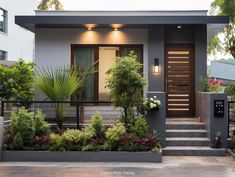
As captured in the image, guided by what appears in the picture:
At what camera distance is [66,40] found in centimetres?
1321

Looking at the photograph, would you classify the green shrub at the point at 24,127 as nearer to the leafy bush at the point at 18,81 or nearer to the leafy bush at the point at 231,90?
the leafy bush at the point at 18,81

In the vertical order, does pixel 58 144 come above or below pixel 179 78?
below

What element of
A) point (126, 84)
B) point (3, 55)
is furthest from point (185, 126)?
point (3, 55)

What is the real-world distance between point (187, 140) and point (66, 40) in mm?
5295

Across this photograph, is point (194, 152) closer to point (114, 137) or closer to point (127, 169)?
point (114, 137)

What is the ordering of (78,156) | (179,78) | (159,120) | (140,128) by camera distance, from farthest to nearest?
1. (179,78)
2. (159,120)
3. (140,128)
4. (78,156)

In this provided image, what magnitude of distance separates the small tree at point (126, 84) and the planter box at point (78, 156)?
1.25 metres

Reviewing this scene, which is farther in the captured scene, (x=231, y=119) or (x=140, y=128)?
(x=231, y=119)

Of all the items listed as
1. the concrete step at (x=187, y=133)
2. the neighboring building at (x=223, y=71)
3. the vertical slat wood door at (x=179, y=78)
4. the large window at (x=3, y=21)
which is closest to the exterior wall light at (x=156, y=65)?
the vertical slat wood door at (x=179, y=78)

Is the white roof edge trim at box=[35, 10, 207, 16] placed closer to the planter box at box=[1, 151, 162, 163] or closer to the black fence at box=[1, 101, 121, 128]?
the black fence at box=[1, 101, 121, 128]

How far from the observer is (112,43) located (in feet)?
43.3

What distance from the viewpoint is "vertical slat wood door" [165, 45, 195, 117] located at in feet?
43.3

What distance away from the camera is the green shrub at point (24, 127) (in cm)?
970

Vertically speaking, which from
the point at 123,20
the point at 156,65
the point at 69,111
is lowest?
the point at 69,111
